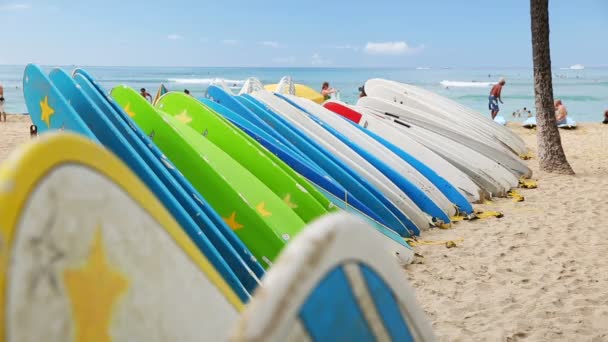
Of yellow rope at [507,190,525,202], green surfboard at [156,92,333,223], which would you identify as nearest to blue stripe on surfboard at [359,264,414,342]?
green surfboard at [156,92,333,223]

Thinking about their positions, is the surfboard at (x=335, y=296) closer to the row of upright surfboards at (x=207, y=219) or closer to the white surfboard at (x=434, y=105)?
the row of upright surfboards at (x=207, y=219)

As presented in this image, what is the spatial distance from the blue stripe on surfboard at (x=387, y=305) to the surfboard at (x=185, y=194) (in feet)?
4.65

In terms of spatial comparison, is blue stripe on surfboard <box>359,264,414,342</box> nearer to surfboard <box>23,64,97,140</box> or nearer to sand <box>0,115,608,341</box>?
surfboard <box>23,64,97,140</box>

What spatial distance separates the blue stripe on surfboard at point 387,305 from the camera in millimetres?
1131

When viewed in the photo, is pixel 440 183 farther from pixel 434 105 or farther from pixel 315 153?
pixel 434 105

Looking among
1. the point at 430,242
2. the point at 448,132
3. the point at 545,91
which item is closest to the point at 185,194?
the point at 430,242

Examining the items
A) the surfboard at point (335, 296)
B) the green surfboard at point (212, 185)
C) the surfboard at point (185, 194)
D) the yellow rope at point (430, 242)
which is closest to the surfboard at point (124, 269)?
the surfboard at point (335, 296)

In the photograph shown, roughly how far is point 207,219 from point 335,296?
1.75 m

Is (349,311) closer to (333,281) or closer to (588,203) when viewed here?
(333,281)

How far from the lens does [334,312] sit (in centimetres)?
103

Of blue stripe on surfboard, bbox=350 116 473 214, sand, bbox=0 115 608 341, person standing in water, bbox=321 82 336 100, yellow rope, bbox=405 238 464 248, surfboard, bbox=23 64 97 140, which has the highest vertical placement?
surfboard, bbox=23 64 97 140

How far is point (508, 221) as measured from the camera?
17.4ft

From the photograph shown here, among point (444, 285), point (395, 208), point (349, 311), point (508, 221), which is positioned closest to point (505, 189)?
point (508, 221)

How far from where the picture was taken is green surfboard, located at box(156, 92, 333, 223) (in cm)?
391
